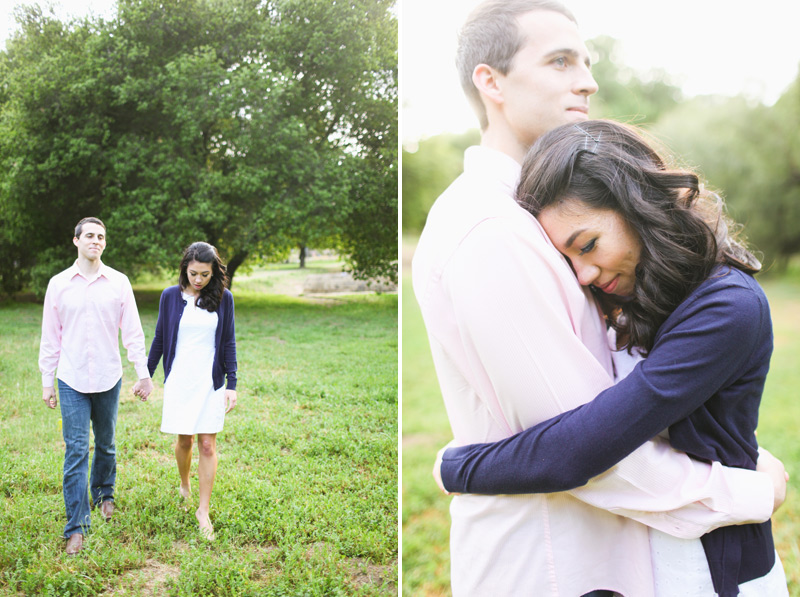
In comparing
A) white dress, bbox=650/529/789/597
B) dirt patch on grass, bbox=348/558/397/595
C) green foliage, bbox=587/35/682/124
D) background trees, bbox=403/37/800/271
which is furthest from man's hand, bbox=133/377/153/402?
background trees, bbox=403/37/800/271

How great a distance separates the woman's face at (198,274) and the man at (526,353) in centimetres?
117

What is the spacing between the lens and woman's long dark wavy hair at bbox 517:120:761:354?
1.13m

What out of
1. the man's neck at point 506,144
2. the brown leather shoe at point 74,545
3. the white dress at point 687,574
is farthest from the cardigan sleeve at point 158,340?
the white dress at point 687,574

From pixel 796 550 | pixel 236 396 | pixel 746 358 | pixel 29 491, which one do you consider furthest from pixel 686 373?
pixel 796 550

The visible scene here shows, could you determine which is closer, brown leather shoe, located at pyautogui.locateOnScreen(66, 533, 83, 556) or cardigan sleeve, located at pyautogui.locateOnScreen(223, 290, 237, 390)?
brown leather shoe, located at pyautogui.locateOnScreen(66, 533, 83, 556)

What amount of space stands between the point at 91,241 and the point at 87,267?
10 centimetres

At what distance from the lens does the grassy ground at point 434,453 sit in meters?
2.61

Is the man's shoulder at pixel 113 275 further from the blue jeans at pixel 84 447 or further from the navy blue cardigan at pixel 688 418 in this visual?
the navy blue cardigan at pixel 688 418

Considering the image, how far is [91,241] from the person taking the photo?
208 cm

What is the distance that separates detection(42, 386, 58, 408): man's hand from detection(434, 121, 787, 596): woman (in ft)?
5.12

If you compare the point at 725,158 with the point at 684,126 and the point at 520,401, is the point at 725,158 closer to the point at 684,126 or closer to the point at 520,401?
the point at 684,126

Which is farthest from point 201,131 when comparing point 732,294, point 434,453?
point 434,453

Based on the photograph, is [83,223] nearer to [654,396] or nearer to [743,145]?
[654,396]

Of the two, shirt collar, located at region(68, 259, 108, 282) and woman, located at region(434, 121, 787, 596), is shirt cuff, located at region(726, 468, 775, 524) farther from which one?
shirt collar, located at region(68, 259, 108, 282)
